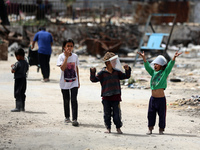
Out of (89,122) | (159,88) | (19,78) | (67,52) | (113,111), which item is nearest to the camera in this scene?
(113,111)

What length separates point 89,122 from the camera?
21.4 feet

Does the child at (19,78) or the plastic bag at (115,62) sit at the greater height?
the plastic bag at (115,62)

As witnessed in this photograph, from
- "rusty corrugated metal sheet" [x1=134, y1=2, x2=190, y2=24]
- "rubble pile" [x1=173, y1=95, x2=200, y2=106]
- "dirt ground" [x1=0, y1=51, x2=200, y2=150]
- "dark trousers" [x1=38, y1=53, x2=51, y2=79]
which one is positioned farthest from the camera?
"rusty corrugated metal sheet" [x1=134, y1=2, x2=190, y2=24]

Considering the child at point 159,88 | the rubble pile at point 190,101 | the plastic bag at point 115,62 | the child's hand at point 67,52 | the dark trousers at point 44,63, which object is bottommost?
the rubble pile at point 190,101

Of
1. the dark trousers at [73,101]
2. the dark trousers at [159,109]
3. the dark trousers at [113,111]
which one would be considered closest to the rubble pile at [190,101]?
the dark trousers at [159,109]

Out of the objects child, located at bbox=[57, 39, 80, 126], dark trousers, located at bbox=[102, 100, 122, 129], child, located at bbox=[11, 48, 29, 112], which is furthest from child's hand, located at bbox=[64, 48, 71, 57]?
child, located at bbox=[11, 48, 29, 112]

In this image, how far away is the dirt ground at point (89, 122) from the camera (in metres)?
4.84

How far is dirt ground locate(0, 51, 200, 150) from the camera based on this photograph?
484 cm

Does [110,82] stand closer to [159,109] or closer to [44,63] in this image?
[159,109]

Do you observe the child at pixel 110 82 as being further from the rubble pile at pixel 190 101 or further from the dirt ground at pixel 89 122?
the rubble pile at pixel 190 101

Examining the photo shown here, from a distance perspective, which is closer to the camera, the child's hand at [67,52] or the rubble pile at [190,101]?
the child's hand at [67,52]

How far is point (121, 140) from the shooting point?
509cm

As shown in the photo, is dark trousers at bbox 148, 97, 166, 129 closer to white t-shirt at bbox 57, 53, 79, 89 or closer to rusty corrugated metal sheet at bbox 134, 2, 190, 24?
white t-shirt at bbox 57, 53, 79, 89

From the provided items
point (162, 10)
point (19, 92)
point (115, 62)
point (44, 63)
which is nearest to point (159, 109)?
point (115, 62)
